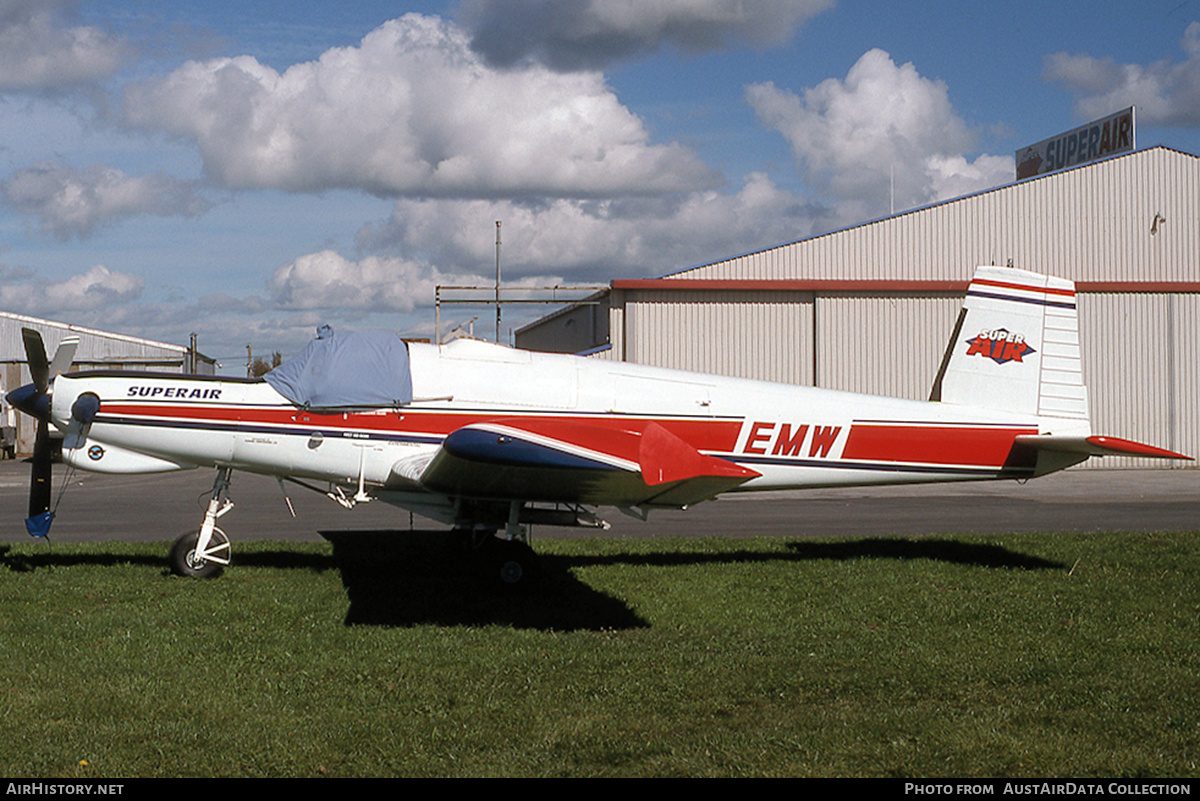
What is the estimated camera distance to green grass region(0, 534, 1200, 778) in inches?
187

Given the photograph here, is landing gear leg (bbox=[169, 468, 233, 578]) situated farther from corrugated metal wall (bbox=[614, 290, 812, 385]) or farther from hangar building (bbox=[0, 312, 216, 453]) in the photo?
corrugated metal wall (bbox=[614, 290, 812, 385])

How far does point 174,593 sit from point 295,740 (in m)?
4.18

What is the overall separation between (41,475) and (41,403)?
0.94 meters

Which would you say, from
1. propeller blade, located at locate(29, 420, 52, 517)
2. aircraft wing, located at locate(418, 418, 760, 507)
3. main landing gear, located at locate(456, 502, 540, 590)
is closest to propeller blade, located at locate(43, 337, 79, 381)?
propeller blade, located at locate(29, 420, 52, 517)

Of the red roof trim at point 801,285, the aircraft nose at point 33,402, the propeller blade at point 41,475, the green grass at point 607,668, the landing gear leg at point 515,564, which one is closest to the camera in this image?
→ the green grass at point 607,668

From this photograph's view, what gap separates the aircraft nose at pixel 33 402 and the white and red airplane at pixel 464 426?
0.02 meters

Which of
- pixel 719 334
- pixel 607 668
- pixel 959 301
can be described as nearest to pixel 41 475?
pixel 607 668

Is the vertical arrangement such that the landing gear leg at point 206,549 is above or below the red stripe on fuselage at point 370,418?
below

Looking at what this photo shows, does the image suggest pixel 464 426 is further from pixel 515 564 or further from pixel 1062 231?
pixel 1062 231

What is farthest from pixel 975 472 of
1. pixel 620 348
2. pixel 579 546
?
pixel 620 348

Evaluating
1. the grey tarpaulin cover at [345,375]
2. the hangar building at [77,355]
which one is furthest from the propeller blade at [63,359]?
the hangar building at [77,355]

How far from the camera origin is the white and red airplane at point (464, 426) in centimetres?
873

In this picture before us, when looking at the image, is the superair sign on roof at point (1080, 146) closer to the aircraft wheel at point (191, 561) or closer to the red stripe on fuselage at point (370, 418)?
the red stripe on fuselage at point (370, 418)

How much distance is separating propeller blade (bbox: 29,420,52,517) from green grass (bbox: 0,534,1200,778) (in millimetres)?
696
